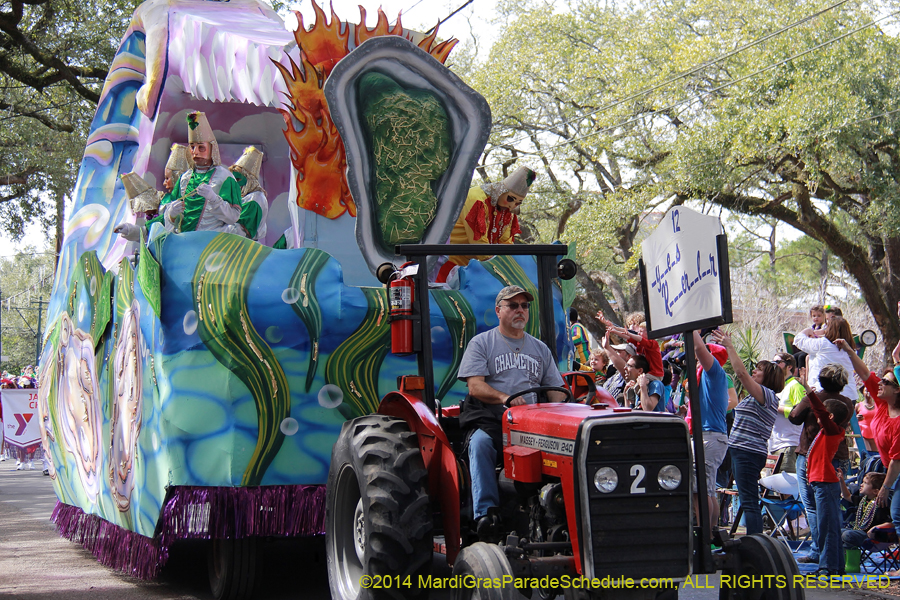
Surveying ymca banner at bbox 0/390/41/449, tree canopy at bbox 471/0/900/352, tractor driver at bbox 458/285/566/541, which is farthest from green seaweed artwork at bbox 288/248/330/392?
ymca banner at bbox 0/390/41/449

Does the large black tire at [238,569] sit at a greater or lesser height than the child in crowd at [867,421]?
lesser

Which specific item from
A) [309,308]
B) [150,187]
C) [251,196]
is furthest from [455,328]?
[150,187]

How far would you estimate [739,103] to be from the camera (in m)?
18.5

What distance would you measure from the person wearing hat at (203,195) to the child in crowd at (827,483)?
4.77 m

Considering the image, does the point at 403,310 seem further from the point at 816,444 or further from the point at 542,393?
the point at 816,444

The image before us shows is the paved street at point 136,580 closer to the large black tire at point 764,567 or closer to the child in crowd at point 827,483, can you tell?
the child in crowd at point 827,483

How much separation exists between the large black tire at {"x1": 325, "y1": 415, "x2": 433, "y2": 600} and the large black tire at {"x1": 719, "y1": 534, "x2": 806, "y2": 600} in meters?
1.48

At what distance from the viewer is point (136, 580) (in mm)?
7277

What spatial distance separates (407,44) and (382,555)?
164 inches

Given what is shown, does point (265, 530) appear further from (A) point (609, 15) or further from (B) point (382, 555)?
(A) point (609, 15)

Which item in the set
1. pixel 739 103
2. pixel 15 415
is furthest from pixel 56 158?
pixel 739 103

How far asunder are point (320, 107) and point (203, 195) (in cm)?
116

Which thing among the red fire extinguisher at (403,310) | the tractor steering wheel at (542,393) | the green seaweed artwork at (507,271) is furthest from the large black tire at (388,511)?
the green seaweed artwork at (507,271)

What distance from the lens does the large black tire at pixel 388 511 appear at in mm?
4668
